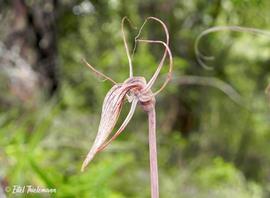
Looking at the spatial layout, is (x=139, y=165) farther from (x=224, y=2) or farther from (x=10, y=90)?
(x=224, y=2)

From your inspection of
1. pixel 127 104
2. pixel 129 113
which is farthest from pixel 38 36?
pixel 129 113

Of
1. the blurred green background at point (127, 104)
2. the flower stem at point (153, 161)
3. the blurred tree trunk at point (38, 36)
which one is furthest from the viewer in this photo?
the blurred tree trunk at point (38, 36)

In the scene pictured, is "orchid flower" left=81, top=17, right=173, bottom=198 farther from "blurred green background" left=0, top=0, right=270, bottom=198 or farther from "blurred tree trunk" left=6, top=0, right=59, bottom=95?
"blurred tree trunk" left=6, top=0, right=59, bottom=95

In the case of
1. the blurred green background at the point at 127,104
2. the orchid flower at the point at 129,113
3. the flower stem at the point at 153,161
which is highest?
the blurred green background at the point at 127,104

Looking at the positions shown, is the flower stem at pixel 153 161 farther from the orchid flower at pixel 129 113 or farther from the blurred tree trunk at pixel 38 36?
the blurred tree trunk at pixel 38 36

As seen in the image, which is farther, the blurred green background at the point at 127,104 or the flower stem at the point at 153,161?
the blurred green background at the point at 127,104

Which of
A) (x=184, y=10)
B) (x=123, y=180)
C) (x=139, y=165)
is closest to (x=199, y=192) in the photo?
(x=139, y=165)

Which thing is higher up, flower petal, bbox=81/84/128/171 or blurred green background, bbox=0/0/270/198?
blurred green background, bbox=0/0/270/198

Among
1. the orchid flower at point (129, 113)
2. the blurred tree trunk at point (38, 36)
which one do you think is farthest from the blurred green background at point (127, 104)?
the orchid flower at point (129, 113)

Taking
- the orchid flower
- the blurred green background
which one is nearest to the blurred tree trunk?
the blurred green background
